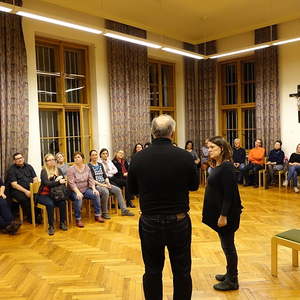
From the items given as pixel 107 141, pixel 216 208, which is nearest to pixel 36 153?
pixel 107 141

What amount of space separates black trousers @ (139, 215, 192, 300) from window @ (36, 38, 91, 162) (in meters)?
5.31

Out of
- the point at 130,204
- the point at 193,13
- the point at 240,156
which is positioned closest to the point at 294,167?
the point at 240,156

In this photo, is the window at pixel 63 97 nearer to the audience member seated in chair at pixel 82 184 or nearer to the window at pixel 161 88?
the audience member seated in chair at pixel 82 184

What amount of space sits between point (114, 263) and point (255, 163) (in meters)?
5.56

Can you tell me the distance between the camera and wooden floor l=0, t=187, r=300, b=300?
2984 mm

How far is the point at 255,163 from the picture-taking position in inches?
328

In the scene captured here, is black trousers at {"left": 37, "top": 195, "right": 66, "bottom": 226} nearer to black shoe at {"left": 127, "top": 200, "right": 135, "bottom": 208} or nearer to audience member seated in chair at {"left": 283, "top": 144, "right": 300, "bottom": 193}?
black shoe at {"left": 127, "top": 200, "right": 135, "bottom": 208}

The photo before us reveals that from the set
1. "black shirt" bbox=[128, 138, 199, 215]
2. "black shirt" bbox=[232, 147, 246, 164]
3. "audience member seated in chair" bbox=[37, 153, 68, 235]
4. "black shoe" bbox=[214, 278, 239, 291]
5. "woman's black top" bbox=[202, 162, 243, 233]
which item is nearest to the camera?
"black shirt" bbox=[128, 138, 199, 215]

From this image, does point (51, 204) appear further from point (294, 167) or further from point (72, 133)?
point (294, 167)

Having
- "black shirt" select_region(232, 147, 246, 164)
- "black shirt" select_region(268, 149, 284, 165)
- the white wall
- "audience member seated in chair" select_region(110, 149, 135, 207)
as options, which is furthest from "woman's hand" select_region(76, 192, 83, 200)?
"black shirt" select_region(268, 149, 284, 165)

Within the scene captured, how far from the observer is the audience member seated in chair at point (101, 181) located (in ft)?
18.8

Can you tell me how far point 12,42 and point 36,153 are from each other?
79.6 inches

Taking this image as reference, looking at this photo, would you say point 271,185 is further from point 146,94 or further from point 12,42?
point 12,42

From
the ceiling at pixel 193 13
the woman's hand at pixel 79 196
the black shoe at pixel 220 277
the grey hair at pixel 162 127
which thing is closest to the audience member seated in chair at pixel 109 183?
the woman's hand at pixel 79 196
